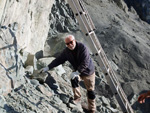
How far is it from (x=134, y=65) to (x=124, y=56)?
74 cm

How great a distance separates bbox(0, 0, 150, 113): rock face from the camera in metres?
5.71

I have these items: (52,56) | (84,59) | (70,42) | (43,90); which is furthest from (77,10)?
(52,56)

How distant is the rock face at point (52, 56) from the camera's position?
5.71m

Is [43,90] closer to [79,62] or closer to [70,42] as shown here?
[79,62]

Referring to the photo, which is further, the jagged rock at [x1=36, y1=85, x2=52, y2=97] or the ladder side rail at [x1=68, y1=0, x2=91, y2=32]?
the jagged rock at [x1=36, y1=85, x2=52, y2=97]

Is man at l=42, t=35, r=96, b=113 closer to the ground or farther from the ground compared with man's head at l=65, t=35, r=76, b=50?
closer to the ground

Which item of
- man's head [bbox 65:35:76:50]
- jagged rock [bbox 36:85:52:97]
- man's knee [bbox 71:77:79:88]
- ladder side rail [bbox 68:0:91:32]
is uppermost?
ladder side rail [bbox 68:0:91:32]

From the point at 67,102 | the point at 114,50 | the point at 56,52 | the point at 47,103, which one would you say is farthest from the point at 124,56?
the point at 47,103

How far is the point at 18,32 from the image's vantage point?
6758 millimetres

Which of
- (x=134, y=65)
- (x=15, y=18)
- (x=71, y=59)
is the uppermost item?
(x=15, y=18)

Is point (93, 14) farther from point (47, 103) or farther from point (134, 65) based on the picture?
point (47, 103)

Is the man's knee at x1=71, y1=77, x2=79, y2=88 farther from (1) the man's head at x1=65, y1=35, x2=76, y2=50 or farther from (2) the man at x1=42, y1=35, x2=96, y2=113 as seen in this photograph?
(1) the man's head at x1=65, y1=35, x2=76, y2=50

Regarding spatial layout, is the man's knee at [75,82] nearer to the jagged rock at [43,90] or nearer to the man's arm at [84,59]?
the man's arm at [84,59]

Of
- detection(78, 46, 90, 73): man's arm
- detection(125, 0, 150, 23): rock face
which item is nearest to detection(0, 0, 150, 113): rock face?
detection(78, 46, 90, 73): man's arm
